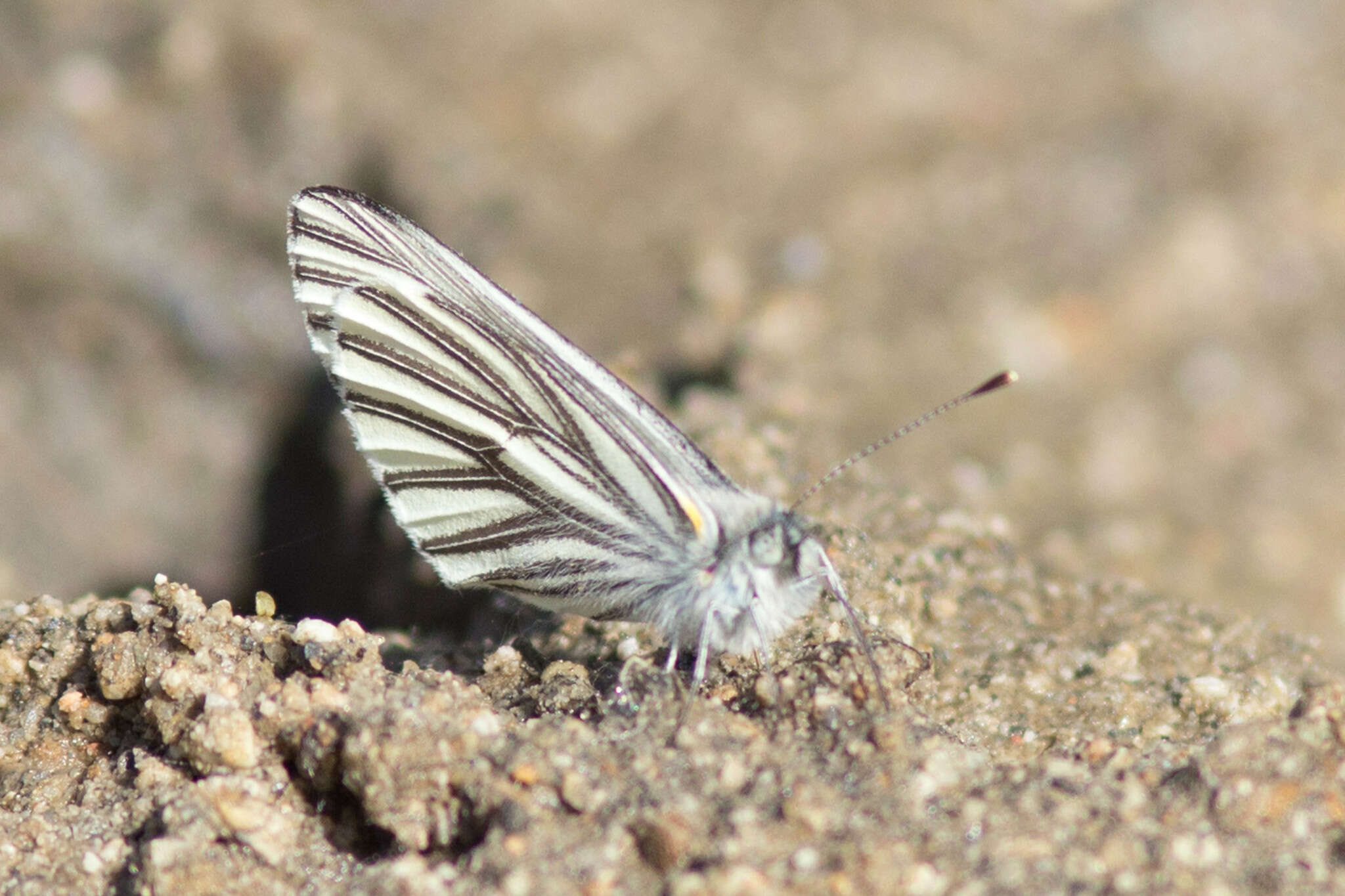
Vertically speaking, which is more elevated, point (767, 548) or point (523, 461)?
point (523, 461)

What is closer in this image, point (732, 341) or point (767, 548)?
point (767, 548)

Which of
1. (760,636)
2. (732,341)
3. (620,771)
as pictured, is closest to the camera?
(620,771)

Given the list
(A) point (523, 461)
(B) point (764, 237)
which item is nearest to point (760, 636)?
(A) point (523, 461)

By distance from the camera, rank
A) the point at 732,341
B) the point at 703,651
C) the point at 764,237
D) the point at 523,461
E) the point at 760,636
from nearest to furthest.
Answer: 1. the point at 703,651
2. the point at 760,636
3. the point at 523,461
4. the point at 732,341
5. the point at 764,237

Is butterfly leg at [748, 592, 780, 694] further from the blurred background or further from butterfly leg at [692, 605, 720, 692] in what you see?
the blurred background

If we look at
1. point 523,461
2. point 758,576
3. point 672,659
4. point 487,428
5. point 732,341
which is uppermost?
point 732,341

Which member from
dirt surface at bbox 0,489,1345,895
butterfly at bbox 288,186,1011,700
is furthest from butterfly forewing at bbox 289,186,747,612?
dirt surface at bbox 0,489,1345,895

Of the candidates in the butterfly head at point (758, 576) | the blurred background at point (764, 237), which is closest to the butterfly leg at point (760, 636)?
the butterfly head at point (758, 576)

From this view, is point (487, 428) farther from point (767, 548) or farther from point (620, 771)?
point (620, 771)
